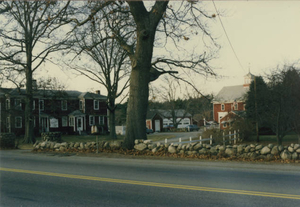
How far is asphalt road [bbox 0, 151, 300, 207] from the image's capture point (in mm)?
6586

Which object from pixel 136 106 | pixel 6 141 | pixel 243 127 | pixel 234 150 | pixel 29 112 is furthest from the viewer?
pixel 243 127

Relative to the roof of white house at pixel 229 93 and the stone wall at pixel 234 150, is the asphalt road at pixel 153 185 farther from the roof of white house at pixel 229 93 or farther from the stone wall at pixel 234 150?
the roof of white house at pixel 229 93

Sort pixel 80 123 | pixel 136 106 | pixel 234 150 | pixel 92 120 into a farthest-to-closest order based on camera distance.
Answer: pixel 92 120 → pixel 80 123 → pixel 136 106 → pixel 234 150

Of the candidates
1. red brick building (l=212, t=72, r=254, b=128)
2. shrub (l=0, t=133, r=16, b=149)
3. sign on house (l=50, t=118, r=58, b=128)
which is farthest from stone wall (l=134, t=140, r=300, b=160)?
red brick building (l=212, t=72, r=254, b=128)

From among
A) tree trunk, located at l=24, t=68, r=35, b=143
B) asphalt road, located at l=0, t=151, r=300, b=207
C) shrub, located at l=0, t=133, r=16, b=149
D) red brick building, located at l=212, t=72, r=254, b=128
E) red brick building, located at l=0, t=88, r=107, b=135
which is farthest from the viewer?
red brick building, located at l=212, t=72, r=254, b=128

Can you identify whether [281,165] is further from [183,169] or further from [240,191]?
[240,191]

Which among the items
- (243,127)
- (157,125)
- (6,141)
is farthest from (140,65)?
(157,125)

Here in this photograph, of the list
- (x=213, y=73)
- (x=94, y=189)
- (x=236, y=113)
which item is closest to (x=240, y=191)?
(x=94, y=189)

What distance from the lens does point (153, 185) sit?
8.05 meters

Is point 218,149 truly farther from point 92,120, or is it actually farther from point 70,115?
point 92,120

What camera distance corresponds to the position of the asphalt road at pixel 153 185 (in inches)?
259

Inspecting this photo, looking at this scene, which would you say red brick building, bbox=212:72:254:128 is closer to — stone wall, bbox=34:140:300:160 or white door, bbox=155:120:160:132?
white door, bbox=155:120:160:132

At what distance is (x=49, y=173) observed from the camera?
10.4 m

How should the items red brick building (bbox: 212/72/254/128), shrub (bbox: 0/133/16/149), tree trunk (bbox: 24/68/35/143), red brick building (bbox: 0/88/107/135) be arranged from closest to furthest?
shrub (bbox: 0/133/16/149)
tree trunk (bbox: 24/68/35/143)
red brick building (bbox: 0/88/107/135)
red brick building (bbox: 212/72/254/128)
